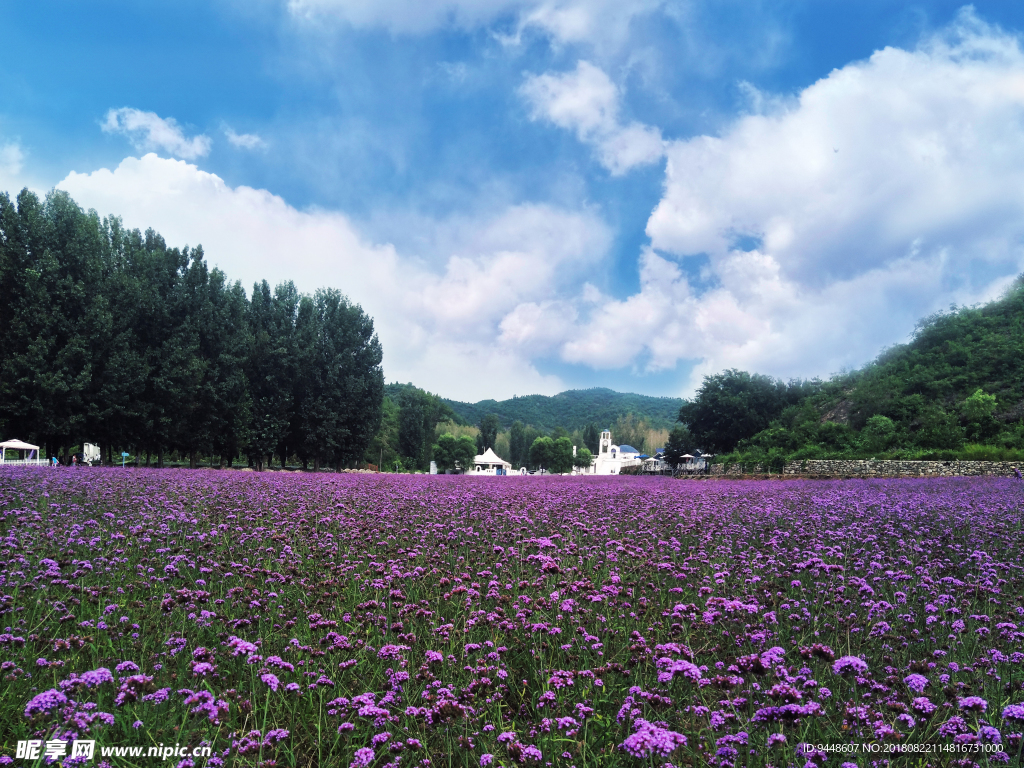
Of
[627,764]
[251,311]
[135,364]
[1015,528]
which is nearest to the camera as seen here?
[627,764]

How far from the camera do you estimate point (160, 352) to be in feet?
92.3

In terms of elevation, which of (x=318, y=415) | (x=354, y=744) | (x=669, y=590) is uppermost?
(x=318, y=415)

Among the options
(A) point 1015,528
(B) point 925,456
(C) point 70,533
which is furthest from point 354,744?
(B) point 925,456

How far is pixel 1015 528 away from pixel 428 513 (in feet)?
26.7

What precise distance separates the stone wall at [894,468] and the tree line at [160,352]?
27.9m

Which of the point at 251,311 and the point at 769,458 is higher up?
the point at 251,311

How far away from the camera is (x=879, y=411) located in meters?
33.8

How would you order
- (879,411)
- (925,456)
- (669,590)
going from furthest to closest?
(879,411), (925,456), (669,590)

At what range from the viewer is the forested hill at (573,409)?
6117 inches

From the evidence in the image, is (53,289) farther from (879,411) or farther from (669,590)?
(879,411)

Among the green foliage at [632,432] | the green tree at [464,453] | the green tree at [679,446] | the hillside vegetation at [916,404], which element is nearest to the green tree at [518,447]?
the green foliage at [632,432]

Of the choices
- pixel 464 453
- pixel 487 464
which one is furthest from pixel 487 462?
pixel 464 453

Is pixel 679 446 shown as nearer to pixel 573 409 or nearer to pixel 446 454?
pixel 446 454

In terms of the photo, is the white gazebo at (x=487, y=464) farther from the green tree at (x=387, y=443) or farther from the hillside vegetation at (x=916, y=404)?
the hillside vegetation at (x=916, y=404)
